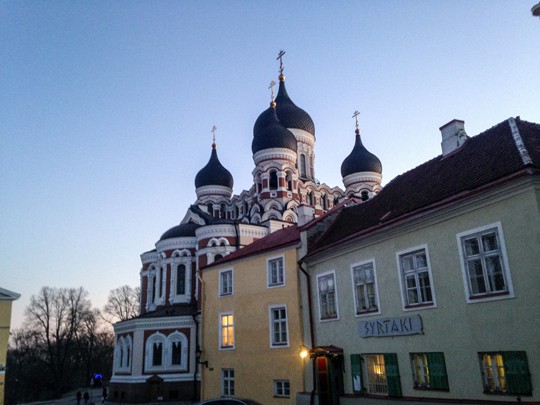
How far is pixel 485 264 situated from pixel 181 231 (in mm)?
29540

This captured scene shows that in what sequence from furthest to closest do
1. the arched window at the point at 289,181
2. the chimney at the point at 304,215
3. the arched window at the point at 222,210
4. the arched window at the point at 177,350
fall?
the arched window at the point at 222,210 < the arched window at the point at 289,181 < the arched window at the point at 177,350 < the chimney at the point at 304,215

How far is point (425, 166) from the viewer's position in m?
17.8

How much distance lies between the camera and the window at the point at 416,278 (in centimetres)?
1398

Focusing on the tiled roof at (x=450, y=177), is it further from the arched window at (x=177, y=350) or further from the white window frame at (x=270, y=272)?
the arched window at (x=177, y=350)

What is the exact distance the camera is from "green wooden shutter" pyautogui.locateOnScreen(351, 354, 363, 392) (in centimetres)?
1585

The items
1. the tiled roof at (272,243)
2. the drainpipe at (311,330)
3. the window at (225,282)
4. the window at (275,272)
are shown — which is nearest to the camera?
the drainpipe at (311,330)

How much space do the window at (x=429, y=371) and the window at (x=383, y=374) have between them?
622 millimetres

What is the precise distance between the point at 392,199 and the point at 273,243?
22.1 feet

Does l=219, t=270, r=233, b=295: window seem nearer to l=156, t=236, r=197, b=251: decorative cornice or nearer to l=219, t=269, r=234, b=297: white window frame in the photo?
l=219, t=269, r=234, b=297: white window frame

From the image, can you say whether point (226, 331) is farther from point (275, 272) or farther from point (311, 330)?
point (311, 330)

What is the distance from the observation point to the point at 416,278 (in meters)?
14.3

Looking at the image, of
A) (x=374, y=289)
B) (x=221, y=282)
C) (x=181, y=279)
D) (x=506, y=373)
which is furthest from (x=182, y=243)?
(x=506, y=373)

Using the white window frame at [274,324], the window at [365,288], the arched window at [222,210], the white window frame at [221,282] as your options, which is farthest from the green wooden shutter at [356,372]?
the arched window at [222,210]

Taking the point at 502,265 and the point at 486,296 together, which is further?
the point at 486,296
